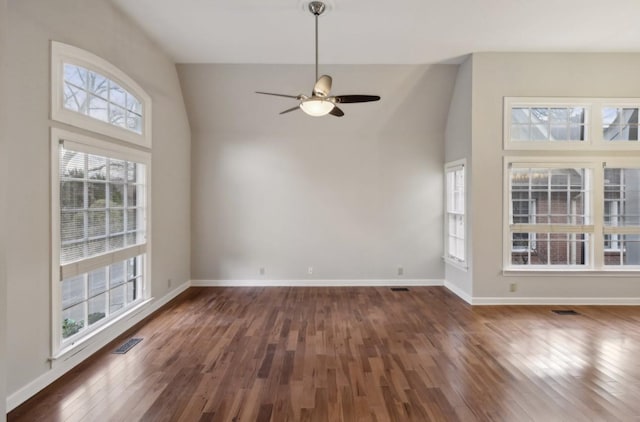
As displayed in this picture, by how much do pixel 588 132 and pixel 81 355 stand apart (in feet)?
22.1

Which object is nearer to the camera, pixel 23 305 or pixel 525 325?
pixel 23 305

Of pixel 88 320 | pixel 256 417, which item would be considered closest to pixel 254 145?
pixel 88 320

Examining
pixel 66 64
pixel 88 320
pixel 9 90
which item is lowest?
pixel 88 320

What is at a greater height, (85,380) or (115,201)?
(115,201)

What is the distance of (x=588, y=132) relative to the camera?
4773 millimetres

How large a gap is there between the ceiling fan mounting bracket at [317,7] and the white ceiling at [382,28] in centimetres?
8

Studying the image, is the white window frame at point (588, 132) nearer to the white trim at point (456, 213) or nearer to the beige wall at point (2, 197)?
the white trim at point (456, 213)

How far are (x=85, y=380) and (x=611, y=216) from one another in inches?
262

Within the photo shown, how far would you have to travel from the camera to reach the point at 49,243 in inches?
106

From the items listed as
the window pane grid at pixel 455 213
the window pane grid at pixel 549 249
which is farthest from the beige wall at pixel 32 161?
the window pane grid at pixel 549 249

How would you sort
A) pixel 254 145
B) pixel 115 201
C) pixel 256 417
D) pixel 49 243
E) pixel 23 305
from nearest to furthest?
pixel 256 417 < pixel 23 305 < pixel 49 243 < pixel 115 201 < pixel 254 145

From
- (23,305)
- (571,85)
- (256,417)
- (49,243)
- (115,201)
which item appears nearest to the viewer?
(256,417)

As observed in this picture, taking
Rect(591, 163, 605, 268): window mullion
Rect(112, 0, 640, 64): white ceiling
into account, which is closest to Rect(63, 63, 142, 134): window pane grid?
Rect(112, 0, 640, 64): white ceiling

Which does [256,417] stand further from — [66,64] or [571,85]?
[571,85]
